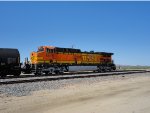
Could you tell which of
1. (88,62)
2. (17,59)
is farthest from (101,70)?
(17,59)

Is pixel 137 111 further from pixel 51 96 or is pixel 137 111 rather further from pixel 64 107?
pixel 51 96

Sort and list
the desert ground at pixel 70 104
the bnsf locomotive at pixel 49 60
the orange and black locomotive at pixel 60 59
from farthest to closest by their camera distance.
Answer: the orange and black locomotive at pixel 60 59 < the bnsf locomotive at pixel 49 60 < the desert ground at pixel 70 104

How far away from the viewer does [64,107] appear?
40.1 ft

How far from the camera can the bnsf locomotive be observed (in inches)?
1099

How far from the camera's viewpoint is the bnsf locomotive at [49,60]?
27.9 metres

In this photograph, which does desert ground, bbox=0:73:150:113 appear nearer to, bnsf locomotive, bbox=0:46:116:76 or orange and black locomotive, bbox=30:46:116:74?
bnsf locomotive, bbox=0:46:116:76

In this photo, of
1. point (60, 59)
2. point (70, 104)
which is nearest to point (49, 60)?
point (60, 59)

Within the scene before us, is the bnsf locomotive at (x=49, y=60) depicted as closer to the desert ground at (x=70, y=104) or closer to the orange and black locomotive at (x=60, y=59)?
the orange and black locomotive at (x=60, y=59)

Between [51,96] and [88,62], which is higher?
[88,62]

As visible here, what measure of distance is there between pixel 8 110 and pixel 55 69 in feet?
76.2

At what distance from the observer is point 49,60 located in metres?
33.9

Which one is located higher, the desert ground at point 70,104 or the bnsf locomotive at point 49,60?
the bnsf locomotive at point 49,60

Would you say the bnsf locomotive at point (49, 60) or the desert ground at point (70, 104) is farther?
the bnsf locomotive at point (49, 60)

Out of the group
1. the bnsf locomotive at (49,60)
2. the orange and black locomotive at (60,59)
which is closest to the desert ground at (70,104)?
the bnsf locomotive at (49,60)
